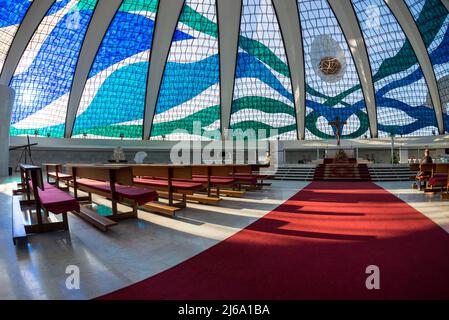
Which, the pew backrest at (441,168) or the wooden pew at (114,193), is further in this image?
the pew backrest at (441,168)

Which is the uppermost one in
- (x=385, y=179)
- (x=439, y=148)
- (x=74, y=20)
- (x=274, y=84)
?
(x=74, y=20)

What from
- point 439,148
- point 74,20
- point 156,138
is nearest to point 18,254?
point 74,20

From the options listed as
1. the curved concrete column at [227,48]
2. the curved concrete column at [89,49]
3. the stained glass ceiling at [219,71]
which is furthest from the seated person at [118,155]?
the curved concrete column at [227,48]

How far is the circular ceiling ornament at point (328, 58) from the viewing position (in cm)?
2517

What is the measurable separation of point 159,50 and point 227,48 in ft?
18.8

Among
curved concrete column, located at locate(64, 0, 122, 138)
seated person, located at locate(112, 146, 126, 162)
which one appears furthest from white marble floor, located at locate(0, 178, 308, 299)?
seated person, located at locate(112, 146, 126, 162)

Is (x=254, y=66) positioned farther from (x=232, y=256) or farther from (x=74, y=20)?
(x=232, y=256)

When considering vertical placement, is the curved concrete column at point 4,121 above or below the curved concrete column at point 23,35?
below

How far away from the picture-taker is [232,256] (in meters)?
3.49

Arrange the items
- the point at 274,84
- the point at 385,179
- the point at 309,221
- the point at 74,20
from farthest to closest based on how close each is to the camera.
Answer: the point at 274,84, the point at 74,20, the point at 385,179, the point at 309,221

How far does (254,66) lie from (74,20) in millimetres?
14891

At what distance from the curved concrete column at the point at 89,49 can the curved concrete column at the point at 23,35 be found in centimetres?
317

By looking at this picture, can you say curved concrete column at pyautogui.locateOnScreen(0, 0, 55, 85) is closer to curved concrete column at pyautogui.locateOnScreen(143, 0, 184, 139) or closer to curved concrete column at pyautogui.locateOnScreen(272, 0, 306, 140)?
curved concrete column at pyautogui.locateOnScreen(143, 0, 184, 139)

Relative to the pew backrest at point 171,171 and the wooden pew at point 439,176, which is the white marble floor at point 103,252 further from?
the wooden pew at point 439,176
